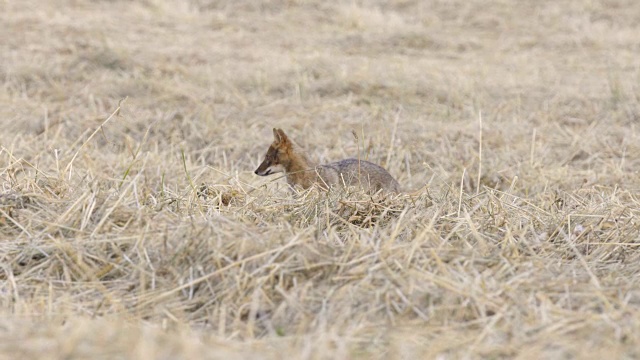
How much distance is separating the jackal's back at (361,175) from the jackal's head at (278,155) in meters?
0.34

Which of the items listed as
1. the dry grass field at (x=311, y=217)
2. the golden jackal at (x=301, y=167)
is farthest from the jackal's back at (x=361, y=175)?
the dry grass field at (x=311, y=217)

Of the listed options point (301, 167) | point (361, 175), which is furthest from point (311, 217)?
point (301, 167)

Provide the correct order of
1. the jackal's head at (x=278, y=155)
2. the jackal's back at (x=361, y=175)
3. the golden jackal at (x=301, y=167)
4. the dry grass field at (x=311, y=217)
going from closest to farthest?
1. the dry grass field at (x=311, y=217)
2. the jackal's back at (x=361, y=175)
3. the golden jackal at (x=301, y=167)
4. the jackal's head at (x=278, y=155)

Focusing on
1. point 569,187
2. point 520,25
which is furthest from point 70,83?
point 520,25

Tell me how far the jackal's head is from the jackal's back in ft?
1.11

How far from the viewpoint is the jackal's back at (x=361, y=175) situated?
17.2ft

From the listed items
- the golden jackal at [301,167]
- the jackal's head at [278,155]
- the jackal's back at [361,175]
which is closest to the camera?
the jackal's back at [361,175]

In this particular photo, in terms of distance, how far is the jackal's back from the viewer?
5232mm

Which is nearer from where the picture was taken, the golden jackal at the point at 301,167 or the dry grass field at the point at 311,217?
the dry grass field at the point at 311,217

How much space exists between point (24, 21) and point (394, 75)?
6.14 metres

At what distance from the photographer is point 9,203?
3443mm

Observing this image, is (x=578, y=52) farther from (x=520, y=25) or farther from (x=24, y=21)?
(x=24, y=21)

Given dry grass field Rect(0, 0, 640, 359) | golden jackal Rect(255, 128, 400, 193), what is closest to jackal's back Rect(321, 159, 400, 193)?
golden jackal Rect(255, 128, 400, 193)

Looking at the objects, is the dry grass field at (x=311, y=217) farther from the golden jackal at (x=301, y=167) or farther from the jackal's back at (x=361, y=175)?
the jackal's back at (x=361, y=175)
